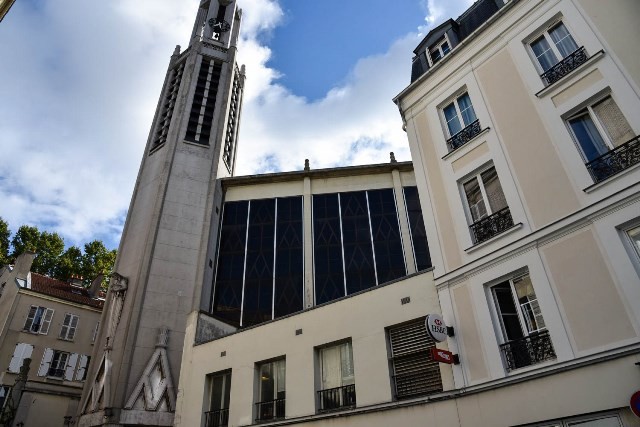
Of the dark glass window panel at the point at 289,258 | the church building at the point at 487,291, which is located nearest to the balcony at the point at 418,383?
the church building at the point at 487,291

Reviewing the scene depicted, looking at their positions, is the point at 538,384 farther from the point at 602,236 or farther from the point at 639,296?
the point at 602,236

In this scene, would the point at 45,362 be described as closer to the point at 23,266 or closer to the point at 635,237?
the point at 23,266

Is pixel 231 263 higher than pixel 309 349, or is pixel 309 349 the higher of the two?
pixel 231 263

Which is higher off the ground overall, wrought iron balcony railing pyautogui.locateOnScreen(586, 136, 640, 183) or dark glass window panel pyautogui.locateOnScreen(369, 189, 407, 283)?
dark glass window panel pyautogui.locateOnScreen(369, 189, 407, 283)

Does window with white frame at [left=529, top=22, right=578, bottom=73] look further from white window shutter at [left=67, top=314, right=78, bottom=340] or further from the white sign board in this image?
white window shutter at [left=67, top=314, right=78, bottom=340]

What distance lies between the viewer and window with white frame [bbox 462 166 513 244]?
31.0ft

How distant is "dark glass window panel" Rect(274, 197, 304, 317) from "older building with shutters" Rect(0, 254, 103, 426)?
14.3m

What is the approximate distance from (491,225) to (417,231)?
43.9 ft

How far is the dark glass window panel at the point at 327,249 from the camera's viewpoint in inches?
840

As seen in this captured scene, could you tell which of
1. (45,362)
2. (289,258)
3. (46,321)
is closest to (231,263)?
(289,258)

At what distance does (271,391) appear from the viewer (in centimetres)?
1193

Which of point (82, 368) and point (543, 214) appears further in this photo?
point (82, 368)

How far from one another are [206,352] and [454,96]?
10.8 m

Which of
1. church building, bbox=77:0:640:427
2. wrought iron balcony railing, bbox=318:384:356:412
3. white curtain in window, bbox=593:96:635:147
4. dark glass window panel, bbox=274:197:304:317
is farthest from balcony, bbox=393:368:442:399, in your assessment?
dark glass window panel, bbox=274:197:304:317
